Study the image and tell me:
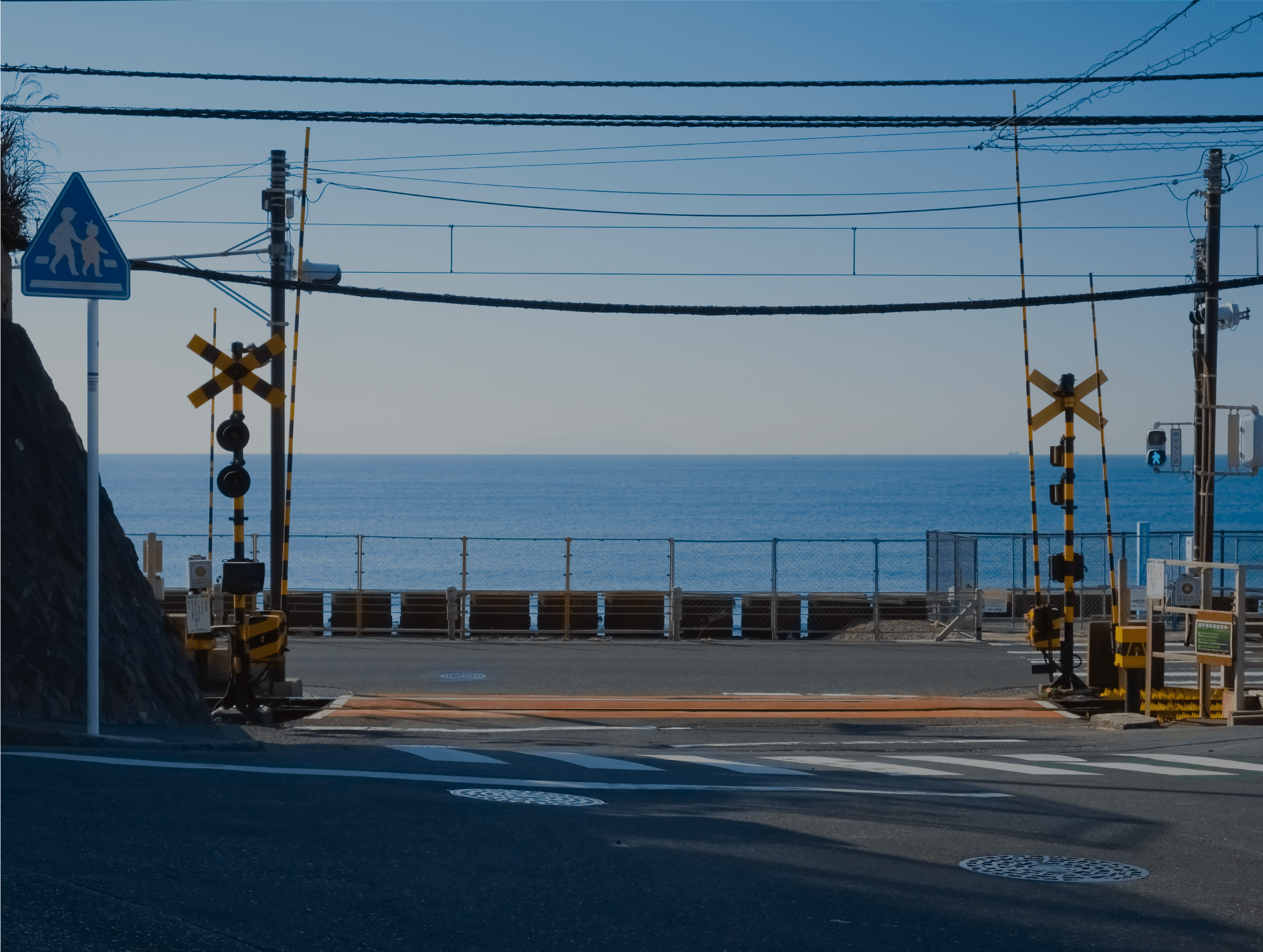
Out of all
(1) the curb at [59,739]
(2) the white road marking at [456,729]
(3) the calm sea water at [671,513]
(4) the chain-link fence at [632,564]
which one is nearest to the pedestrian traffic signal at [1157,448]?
(2) the white road marking at [456,729]

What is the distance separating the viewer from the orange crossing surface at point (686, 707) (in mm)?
15688

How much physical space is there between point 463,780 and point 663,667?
12.0 m

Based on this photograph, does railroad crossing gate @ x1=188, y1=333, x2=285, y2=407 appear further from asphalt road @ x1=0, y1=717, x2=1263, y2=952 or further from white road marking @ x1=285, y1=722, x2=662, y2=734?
asphalt road @ x1=0, y1=717, x2=1263, y2=952

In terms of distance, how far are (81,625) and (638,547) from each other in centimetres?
10740

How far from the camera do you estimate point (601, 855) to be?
250 inches

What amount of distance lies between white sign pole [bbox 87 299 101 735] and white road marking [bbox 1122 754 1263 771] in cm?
834

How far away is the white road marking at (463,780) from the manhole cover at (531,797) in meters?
0.38

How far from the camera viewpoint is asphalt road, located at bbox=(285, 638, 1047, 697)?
60.7ft

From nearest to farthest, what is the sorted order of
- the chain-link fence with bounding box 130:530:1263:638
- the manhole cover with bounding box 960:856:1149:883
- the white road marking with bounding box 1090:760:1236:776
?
the manhole cover with bounding box 960:856:1149:883, the white road marking with bounding box 1090:760:1236:776, the chain-link fence with bounding box 130:530:1263:638

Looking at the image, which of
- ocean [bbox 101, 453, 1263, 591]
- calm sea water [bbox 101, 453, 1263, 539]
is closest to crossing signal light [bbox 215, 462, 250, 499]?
ocean [bbox 101, 453, 1263, 591]

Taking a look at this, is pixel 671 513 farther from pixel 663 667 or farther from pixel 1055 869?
pixel 1055 869

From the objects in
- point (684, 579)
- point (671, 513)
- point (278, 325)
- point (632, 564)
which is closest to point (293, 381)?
point (278, 325)

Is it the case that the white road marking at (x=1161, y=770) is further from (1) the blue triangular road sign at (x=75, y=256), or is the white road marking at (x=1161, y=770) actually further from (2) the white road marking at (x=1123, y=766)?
(1) the blue triangular road sign at (x=75, y=256)

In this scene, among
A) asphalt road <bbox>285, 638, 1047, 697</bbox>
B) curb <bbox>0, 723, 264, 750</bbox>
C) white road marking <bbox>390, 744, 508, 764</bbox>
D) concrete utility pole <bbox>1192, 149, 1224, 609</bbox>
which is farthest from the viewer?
concrete utility pole <bbox>1192, 149, 1224, 609</bbox>
